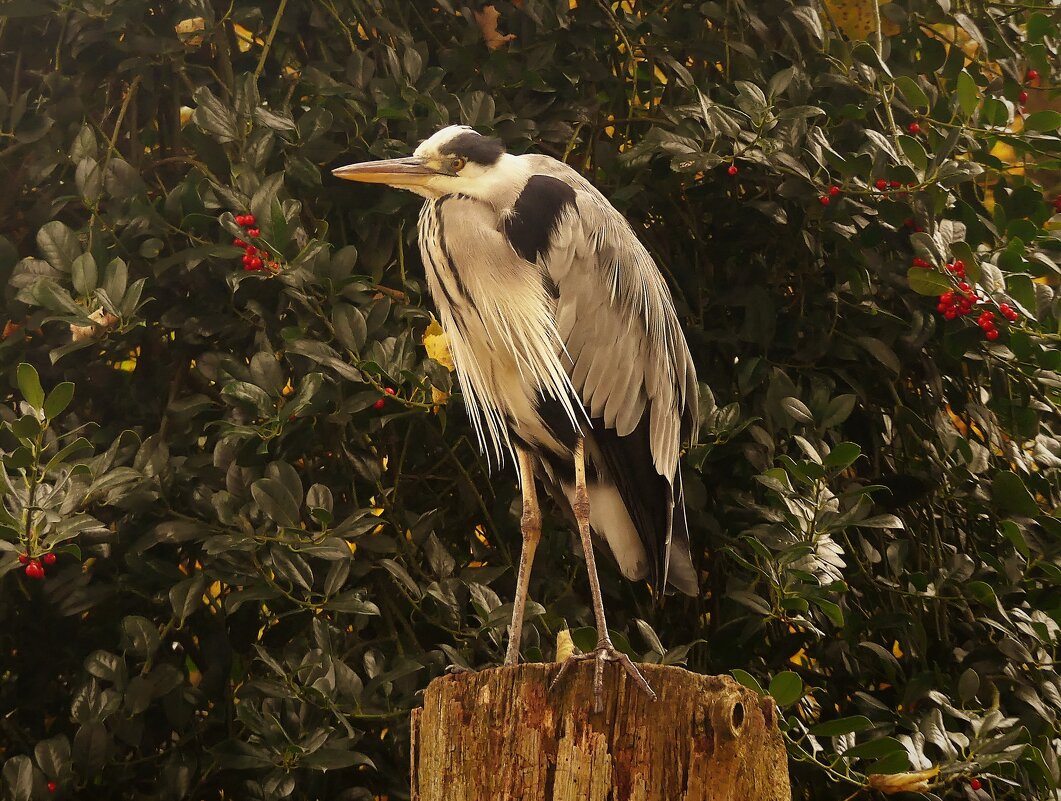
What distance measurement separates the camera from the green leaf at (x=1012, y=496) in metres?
1.72

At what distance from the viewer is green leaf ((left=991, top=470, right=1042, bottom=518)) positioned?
1.72m

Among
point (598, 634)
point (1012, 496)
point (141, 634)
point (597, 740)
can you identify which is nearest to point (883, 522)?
point (1012, 496)

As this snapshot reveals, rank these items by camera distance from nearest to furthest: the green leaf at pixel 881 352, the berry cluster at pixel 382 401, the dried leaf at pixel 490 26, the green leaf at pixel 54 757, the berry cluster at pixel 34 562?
the berry cluster at pixel 34 562, the green leaf at pixel 54 757, the berry cluster at pixel 382 401, the green leaf at pixel 881 352, the dried leaf at pixel 490 26

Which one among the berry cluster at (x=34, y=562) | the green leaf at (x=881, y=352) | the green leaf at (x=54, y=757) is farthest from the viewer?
the green leaf at (x=881, y=352)

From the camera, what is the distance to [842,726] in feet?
4.73

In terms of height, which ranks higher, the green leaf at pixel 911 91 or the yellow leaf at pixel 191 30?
the yellow leaf at pixel 191 30

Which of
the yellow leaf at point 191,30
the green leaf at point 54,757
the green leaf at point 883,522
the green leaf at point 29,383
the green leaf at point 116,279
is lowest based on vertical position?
the green leaf at point 54,757

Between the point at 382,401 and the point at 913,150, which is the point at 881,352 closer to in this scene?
the point at 913,150

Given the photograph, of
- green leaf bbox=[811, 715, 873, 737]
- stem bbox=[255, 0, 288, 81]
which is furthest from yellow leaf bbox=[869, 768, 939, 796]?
stem bbox=[255, 0, 288, 81]

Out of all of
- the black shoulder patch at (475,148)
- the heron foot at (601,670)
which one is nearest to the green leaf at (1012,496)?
the heron foot at (601,670)

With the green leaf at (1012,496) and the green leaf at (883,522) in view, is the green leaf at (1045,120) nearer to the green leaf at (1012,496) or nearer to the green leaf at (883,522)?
the green leaf at (1012,496)

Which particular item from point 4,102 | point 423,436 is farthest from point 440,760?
point 4,102

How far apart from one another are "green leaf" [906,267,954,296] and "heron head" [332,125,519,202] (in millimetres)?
656

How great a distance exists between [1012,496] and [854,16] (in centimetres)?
95
